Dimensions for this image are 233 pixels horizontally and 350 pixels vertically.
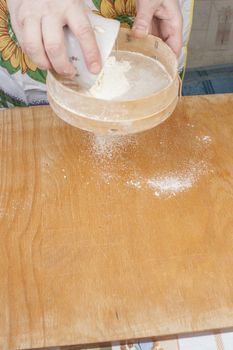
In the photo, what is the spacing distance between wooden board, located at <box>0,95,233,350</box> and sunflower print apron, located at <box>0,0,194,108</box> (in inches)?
6.9

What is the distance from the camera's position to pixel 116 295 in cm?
57

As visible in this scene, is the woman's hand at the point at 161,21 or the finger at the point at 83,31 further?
the woman's hand at the point at 161,21

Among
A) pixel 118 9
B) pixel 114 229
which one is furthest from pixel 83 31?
pixel 118 9

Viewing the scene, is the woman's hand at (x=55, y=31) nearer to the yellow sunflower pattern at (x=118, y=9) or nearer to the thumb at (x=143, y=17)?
the thumb at (x=143, y=17)

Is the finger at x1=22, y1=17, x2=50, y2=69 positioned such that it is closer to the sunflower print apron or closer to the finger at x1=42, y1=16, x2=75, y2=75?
the finger at x1=42, y1=16, x2=75, y2=75

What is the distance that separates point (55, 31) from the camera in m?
0.53

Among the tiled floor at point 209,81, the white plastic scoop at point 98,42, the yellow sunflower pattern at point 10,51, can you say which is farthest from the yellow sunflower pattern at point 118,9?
the tiled floor at point 209,81

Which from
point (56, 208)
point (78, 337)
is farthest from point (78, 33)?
point (78, 337)

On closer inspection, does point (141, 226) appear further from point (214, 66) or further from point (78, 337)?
point (214, 66)

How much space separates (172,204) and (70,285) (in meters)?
0.20

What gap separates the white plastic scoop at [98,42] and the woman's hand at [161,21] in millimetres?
93

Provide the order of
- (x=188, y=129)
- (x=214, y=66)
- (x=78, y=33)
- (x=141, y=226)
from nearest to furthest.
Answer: (x=78, y=33) → (x=141, y=226) → (x=188, y=129) → (x=214, y=66)

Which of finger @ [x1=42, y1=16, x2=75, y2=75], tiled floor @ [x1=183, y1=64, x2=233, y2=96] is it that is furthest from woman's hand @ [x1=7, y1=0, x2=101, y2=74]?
tiled floor @ [x1=183, y1=64, x2=233, y2=96]

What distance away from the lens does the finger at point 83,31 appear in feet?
1.73
